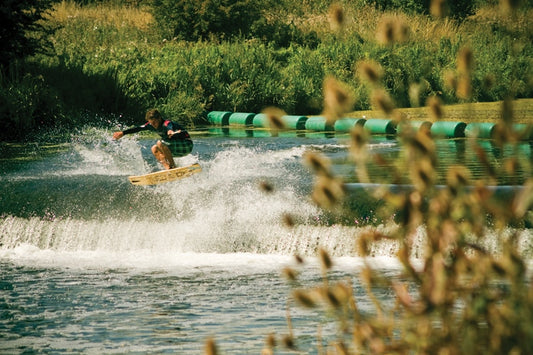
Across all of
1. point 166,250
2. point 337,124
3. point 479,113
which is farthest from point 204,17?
point 166,250

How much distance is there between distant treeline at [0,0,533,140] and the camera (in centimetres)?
2170

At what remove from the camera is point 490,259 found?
2.74 meters

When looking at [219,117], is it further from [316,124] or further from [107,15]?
[107,15]

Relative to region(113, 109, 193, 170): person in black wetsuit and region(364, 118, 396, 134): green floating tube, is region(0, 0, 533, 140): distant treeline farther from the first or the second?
region(113, 109, 193, 170): person in black wetsuit

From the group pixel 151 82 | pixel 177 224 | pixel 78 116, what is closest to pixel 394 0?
pixel 151 82

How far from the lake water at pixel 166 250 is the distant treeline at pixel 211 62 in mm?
4473

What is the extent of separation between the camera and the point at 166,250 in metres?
12.3

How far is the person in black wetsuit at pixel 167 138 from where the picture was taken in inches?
520

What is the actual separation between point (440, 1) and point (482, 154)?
1.54 ft

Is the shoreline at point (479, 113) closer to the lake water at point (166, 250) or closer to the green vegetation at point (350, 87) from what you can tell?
the green vegetation at point (350, 87)

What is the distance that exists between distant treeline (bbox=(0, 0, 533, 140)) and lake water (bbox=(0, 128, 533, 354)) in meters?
4.47

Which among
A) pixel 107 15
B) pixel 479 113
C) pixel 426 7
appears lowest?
pixel 479 113

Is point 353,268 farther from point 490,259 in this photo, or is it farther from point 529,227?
point 490,259

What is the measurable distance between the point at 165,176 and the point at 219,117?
10.4 m
